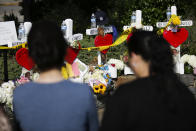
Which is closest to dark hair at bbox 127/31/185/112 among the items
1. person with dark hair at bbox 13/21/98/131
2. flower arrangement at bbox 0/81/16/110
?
person with dark hair at bbox 13/21/98/131

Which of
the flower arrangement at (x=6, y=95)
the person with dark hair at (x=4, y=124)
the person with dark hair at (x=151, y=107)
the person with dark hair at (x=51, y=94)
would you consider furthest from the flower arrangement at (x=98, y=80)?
the person with dark hair at (x=151, y=107)

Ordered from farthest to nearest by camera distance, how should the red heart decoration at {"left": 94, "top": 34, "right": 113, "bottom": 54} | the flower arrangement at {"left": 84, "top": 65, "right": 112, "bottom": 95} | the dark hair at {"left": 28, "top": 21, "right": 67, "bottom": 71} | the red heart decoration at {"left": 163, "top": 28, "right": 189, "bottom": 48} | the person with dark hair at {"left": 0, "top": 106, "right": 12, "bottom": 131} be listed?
the red heart decoration at {"left": 163, "top": 28, "right": 189, "bottom": 48} → the red heart decoration at {"left": 94, "top": 34, "right": 113, "bottom": 54} → the flower arrangement at {"left": 84, "top": 65, "right": 112, "bottom": 95} → the person with dark hair at {"left": 0, "top": 106, "right": 12, "bottom": 131} → the dark hair at {"left": 28, "top": 21, "right": 67, "bottom": 71}

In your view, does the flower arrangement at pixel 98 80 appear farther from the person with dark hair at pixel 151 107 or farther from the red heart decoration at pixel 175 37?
the person with dark hair at pixel 151 107

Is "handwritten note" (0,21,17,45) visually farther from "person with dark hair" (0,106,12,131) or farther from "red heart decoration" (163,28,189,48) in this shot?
"person with dark hair" (0,106,12,131)

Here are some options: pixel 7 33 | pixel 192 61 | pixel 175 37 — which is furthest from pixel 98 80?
pixel 192 61

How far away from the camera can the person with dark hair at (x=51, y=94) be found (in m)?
1.87

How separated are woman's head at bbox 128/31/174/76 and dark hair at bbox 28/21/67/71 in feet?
1.42

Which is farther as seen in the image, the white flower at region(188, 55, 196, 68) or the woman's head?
the white flower at region(188, 55, 196, 68)

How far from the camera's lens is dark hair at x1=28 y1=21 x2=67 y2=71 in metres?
1.86

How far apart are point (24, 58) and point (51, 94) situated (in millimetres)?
3336

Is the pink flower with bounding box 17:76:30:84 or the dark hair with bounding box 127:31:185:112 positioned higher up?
the dark hair with bounding box 127:31:185:112

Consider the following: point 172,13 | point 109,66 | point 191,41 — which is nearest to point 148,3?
point 191,41

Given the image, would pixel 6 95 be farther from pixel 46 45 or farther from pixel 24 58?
pixel 46 45

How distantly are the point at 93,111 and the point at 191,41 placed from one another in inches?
311
